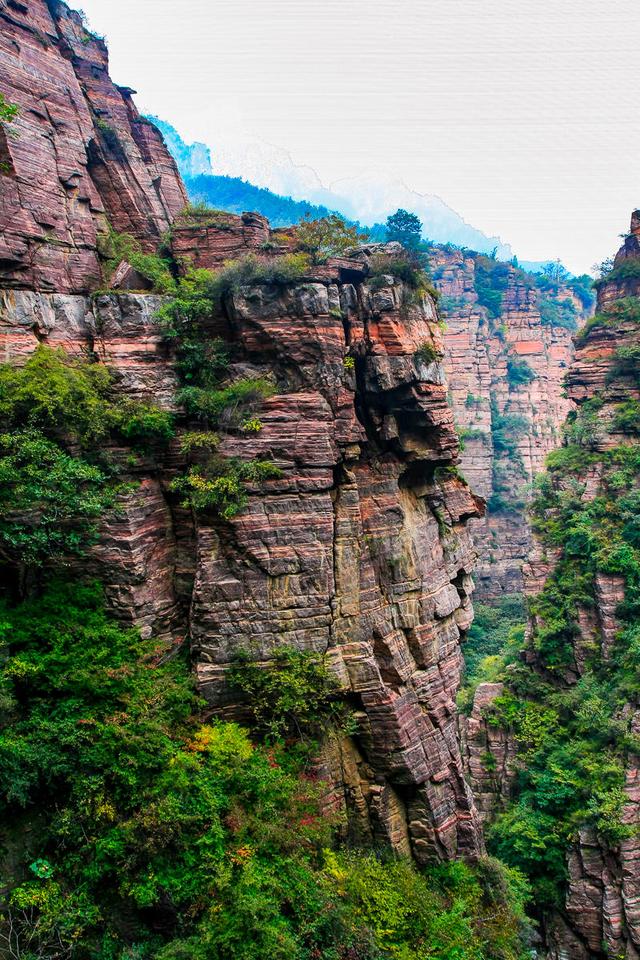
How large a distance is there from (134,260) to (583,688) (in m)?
21.2

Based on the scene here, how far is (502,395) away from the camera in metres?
58.4

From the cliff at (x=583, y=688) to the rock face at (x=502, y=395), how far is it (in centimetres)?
2520

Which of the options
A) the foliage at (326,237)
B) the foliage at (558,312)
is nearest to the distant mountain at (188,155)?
the foliage at (558,312)

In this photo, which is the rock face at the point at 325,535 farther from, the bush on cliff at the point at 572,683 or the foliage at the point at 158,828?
the bush on cliff at the point at 572,683

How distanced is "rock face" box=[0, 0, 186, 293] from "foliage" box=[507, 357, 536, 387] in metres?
45.5

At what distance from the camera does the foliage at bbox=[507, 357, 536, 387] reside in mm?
58469

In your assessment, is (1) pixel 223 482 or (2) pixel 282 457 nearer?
(1) pixel 223 482

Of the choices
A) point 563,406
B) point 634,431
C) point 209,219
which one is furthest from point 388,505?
point 563,406

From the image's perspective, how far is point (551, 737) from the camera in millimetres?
22109

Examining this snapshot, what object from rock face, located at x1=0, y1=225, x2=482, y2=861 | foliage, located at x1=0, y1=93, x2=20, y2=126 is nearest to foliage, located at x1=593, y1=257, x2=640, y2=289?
rock face, located at x1=0, y1=225, x2=482, y2=861

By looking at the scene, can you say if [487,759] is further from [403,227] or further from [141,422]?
[403,227]

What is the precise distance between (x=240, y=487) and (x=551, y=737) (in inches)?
635

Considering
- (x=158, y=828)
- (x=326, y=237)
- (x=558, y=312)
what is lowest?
(x=158, y=828)

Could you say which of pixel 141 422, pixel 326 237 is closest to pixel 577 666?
pixel 326 237
